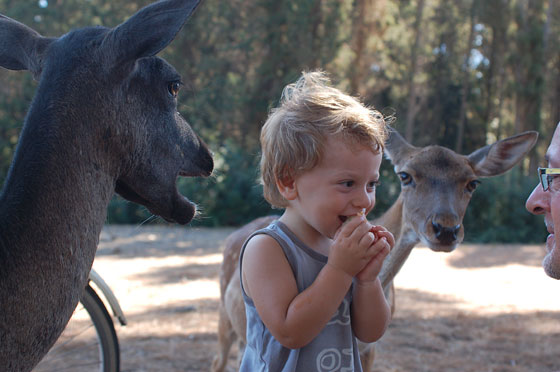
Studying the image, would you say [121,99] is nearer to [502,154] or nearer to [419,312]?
[502,154]

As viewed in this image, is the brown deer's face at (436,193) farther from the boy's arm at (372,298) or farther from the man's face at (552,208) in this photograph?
the boy's arm at (372,298)

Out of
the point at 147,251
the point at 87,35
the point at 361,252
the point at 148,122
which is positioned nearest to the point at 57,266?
the point at 148,122

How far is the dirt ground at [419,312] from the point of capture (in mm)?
5289

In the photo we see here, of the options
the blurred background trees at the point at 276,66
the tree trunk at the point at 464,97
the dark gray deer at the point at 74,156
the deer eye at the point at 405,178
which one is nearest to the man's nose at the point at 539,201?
the deer eye at the point at 405,178

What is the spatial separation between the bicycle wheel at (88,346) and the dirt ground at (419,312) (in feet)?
1.10

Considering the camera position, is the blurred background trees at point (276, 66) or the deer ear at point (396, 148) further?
the blurred background trees at point (276, 66)

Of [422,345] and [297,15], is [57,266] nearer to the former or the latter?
[422,345]

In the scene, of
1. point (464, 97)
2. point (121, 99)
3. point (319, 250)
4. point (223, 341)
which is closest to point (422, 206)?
point (223, 341)

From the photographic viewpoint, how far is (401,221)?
4332mm

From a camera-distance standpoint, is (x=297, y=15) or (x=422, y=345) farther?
(x=297, y=15)

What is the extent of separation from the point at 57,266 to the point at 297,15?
17049mm

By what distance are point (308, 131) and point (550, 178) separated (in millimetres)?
1367

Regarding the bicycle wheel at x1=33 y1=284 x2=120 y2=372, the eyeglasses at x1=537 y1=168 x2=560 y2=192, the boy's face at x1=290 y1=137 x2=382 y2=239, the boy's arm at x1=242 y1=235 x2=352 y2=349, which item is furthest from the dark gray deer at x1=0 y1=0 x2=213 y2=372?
the eyeglasses at x1=537 y1=168 x2=560 y2=192

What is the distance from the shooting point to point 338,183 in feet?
6.75
